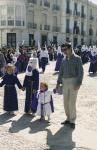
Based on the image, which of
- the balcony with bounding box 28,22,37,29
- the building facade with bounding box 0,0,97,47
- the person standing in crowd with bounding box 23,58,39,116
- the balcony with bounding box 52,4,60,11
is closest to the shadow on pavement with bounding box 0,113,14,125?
the person standing in crowd with bounding box 23,58,39,116

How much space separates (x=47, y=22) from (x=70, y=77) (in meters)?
43.1

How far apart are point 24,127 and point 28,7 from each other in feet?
128

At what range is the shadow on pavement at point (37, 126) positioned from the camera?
8.90 meters

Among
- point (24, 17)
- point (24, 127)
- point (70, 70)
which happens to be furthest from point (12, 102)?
point (24, 17)

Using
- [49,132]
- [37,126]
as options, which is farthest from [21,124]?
[49,132]

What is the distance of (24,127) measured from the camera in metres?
9.16

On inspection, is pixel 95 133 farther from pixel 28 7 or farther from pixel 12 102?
pixel 28 7

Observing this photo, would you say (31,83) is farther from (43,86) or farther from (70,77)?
(70,77)

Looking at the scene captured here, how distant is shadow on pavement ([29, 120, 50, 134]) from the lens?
8.90 m

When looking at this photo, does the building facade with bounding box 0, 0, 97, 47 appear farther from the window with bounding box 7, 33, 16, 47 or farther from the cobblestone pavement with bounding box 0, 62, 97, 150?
the cobblestone pavement with bounding box 0, 62, 97, 150

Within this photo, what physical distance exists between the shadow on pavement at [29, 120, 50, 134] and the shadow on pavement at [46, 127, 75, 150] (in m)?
0.24

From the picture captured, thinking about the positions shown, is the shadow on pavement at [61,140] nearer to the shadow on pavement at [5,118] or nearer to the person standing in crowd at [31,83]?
the shadow on pavement at [5,118]

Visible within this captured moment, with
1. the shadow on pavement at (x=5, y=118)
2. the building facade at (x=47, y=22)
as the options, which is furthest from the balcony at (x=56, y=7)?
the shadow on pavement at (x=5, y=118)

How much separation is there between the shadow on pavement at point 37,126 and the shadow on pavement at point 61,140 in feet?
0.78
